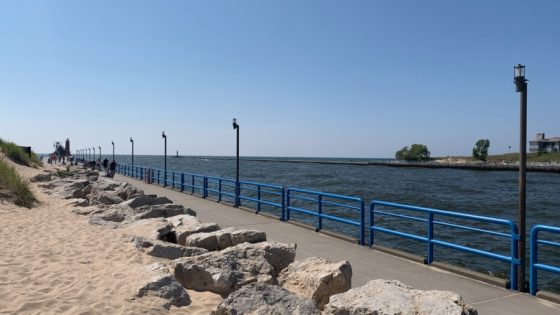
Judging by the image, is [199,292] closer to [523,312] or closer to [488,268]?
[523,312]

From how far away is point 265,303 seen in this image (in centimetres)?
434

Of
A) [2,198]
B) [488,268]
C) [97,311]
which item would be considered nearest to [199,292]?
[97,311]

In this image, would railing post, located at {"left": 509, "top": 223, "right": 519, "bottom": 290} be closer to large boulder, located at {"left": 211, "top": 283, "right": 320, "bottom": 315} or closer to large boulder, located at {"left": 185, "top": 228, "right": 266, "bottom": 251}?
large boulder, located at {"left": 211, "top": 283, "right": 320, "bottom": 315}

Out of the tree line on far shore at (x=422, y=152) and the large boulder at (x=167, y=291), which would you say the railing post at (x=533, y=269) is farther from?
the tree line on far shore at (x=422, y=152)

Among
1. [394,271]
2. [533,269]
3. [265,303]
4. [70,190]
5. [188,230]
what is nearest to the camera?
[265,303]

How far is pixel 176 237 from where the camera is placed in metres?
8.94

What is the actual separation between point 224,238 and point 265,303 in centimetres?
356

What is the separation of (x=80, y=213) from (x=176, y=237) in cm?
530

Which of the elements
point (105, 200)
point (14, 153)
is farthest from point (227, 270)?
point (14, 153)

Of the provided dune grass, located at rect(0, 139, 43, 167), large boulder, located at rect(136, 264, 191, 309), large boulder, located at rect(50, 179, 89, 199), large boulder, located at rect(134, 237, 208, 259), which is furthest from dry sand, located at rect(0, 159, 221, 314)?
dune grass, located at rect(0, 139, 43, 167)

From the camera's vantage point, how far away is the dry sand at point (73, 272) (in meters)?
4.90

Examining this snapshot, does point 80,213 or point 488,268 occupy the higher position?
point 80,213

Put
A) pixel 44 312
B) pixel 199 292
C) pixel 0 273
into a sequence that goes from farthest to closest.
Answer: pixel 0 273 → pixel 199 292 → pixel 44 312

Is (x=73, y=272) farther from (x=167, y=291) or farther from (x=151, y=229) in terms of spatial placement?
(x=151, y=229)
